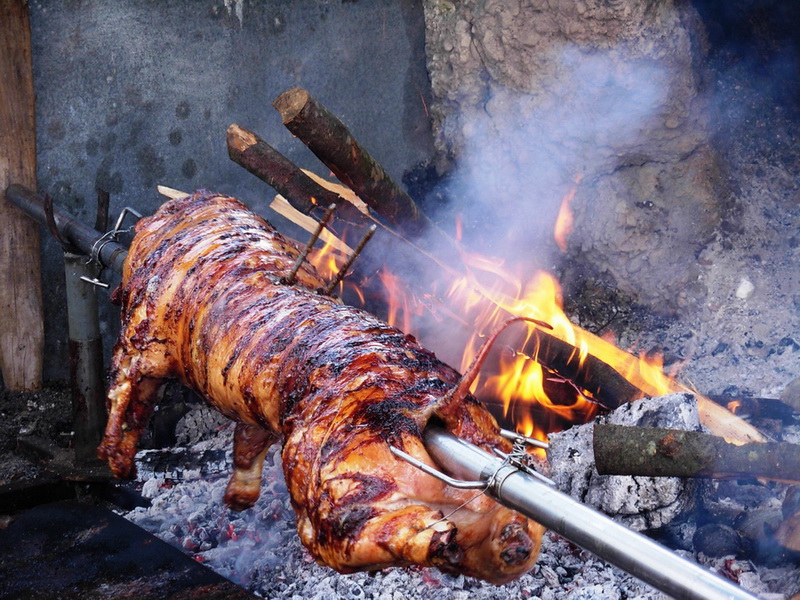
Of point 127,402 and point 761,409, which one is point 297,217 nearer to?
point 127,402

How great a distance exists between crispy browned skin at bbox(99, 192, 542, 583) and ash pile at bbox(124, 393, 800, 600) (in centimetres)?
32

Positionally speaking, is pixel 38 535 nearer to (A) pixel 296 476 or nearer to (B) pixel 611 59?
(A) pixel 296 476

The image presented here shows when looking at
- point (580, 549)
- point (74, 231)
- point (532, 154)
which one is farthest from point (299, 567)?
point (532, 154)

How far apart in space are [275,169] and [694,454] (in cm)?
259

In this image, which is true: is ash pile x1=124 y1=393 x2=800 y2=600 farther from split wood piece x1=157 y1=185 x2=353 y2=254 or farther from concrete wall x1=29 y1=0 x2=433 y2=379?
A: concrete wall x1=29 y1=0 x2=433 y2=379

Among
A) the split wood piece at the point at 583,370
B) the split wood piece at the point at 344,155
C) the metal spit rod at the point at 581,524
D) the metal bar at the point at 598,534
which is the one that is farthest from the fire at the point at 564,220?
the metal bar at the point at 598,534

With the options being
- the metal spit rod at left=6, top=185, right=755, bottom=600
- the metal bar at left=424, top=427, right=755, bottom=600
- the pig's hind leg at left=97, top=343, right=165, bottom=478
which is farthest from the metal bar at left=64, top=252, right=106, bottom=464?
the metal bar at left=424, top=427, right=755, bottom=600

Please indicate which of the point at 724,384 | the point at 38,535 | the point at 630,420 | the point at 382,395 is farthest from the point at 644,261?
the point at 38,535

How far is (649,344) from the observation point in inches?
191

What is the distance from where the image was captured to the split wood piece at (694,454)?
7.86 feet

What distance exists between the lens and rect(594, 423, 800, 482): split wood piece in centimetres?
240

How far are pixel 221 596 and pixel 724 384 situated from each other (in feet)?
10.5

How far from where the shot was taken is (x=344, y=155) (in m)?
3.71

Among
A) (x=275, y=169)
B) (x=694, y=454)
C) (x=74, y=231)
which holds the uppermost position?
(x=275, y=169)
